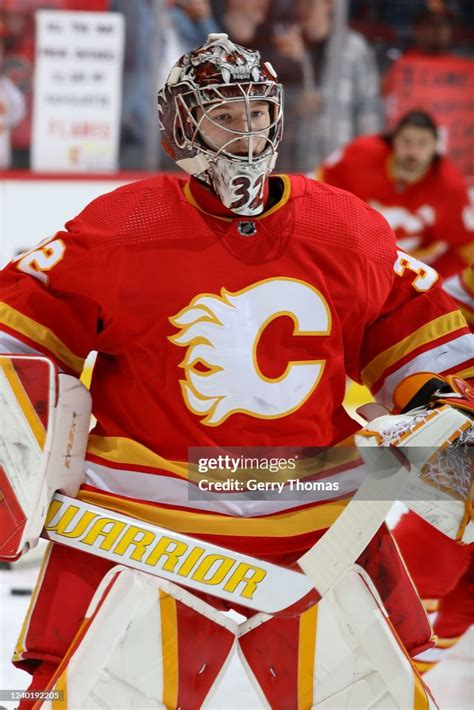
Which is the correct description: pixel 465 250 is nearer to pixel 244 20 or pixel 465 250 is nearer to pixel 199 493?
pixel 244 20

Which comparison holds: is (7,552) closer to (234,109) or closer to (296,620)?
(296,620)

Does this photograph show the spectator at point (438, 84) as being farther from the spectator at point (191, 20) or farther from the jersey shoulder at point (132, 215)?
the jersey shoulder at point (132, 215)

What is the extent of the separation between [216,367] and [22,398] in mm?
274

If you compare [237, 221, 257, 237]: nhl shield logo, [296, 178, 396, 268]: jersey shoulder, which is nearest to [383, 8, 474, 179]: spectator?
[296, 178, 396, 268]: jersey shoulder

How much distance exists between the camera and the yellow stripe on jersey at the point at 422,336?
1911 mm

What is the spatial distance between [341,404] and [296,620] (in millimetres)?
340

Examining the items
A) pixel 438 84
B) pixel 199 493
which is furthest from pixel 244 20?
pixel 199 493

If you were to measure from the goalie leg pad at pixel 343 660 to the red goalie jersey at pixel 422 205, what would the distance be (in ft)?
11.0

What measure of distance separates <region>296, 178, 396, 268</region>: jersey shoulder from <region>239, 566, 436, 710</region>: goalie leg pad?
0.48 metres

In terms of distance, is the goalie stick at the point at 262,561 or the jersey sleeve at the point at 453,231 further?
the jersey sleeve at the point at 453,231

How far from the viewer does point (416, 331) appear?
1.92m

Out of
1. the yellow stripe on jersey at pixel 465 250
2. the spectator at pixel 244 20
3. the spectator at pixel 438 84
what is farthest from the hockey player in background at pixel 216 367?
the spectator at pixel 438 84

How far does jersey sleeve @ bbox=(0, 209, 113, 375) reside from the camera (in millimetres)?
1807

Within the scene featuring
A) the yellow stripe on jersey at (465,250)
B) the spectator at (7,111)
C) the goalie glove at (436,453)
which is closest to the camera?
the goalie glove at (436,453)
